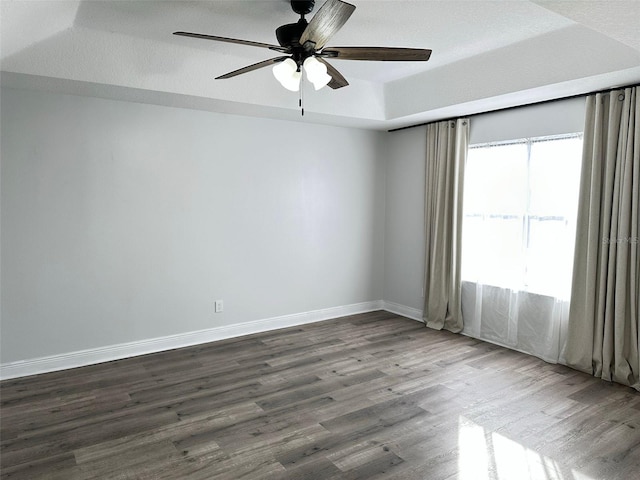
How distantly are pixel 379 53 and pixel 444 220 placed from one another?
2741 millimetres

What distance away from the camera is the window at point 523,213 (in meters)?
3.92

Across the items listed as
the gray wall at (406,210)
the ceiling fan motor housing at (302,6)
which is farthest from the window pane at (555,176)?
the ceiling fan motor housing at (302,6)

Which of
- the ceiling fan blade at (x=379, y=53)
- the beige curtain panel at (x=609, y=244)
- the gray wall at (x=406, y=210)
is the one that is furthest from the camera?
the gray wall at (x=406, y=210)

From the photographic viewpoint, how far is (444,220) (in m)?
4.95

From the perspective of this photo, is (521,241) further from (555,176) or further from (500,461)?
(500,461)

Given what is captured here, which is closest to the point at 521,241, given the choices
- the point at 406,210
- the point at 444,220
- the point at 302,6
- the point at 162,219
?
the point at 444,220

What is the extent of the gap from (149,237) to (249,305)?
1274mm

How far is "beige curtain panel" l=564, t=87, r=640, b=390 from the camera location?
343cm

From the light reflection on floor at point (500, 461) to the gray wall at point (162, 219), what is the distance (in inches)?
107

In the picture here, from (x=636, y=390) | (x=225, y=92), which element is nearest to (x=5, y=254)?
(x=225, y=92)

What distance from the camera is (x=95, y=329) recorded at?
3.94 meters

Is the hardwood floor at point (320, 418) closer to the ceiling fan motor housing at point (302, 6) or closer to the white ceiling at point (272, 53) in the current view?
the white ceiling at point (272, 53)

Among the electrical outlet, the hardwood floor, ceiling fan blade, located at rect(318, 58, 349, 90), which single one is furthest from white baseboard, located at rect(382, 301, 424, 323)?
ceiling fan blade, located at rect(318, 58, 349, 90)

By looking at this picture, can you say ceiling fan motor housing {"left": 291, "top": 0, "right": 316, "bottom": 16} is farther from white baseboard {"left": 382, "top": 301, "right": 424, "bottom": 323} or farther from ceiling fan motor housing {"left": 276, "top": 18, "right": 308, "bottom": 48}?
white baseboard {"left": 382, "top": 301, "right": 424, "bottom": 323}
